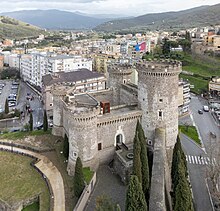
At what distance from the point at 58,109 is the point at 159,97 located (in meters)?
17.5

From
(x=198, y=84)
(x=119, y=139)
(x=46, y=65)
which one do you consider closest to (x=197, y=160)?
(x=119, y=139)

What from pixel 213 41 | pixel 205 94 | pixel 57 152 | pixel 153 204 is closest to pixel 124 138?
pixel 57 152

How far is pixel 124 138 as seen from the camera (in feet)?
156

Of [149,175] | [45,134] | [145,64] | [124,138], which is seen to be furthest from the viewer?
[45,134]

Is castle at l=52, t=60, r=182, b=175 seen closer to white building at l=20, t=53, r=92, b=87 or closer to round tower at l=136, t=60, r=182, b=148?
round tower at l=136, t=60, r=182, b=148

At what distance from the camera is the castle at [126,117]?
42281 millimetres

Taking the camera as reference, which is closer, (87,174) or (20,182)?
(87,174)

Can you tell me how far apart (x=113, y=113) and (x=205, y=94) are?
57543 millimetres

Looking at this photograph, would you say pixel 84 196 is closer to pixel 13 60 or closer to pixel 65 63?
pixel 65 63

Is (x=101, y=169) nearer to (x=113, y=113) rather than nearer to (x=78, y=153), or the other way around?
(x=78, y=153)

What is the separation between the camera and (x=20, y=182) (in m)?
43.1

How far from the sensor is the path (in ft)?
125

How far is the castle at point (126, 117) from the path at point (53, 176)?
2192mm

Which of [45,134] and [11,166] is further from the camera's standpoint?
[45,134]
